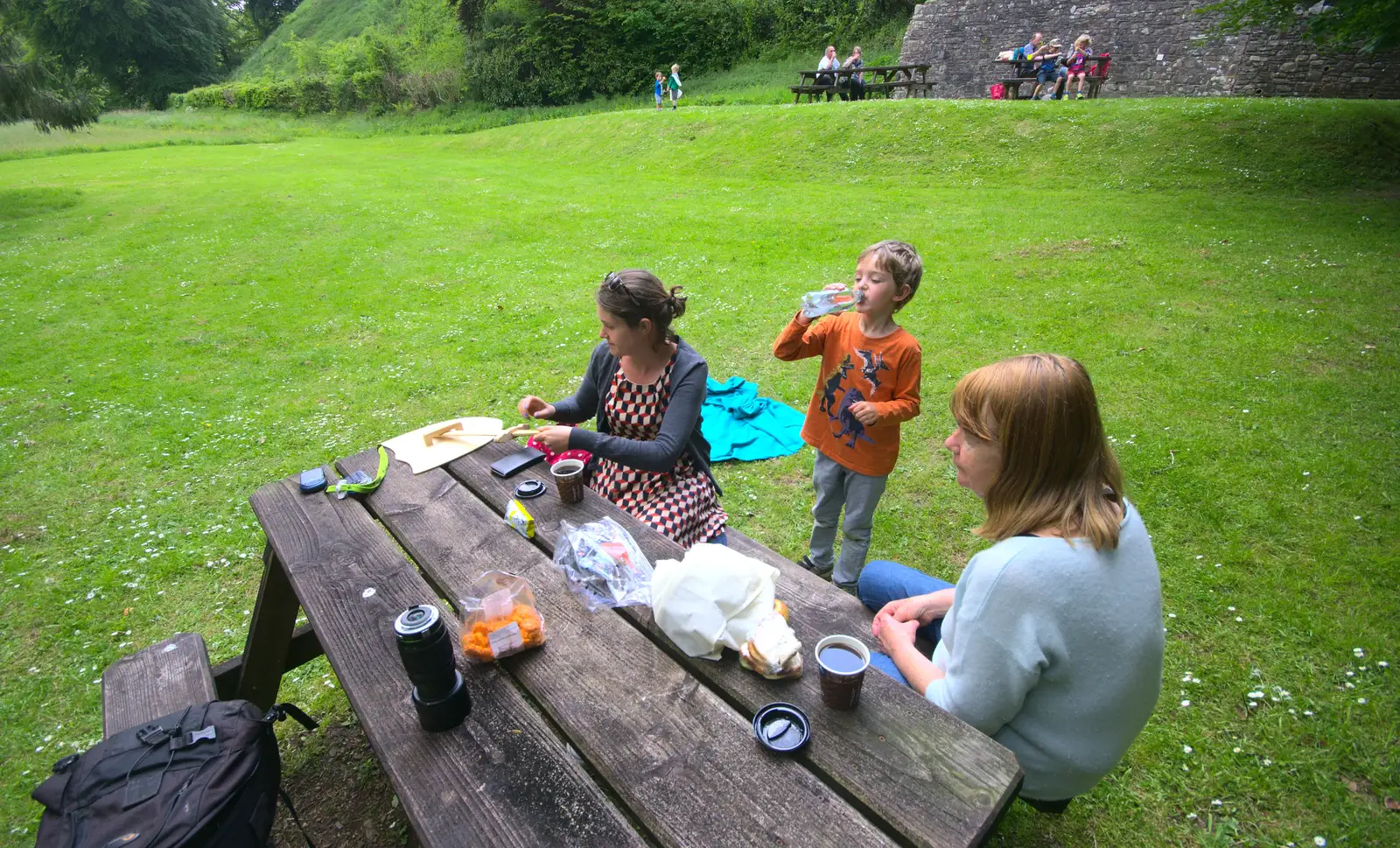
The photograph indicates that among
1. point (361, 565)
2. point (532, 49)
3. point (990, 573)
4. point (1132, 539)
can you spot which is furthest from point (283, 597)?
point (532, 49)

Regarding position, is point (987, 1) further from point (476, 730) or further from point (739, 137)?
point (476, 730)

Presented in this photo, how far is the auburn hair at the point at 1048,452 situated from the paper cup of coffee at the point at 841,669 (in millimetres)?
434

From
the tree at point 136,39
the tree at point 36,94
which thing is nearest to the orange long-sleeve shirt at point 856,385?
the tree at point 36,94

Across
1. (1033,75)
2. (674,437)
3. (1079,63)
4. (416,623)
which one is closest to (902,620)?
(674,437)

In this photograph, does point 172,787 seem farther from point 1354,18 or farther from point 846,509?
point 1354,18

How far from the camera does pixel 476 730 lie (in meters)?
1.62

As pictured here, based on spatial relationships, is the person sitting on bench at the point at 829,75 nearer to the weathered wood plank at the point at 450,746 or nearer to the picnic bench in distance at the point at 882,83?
the picnic bench in distance at the point at 882,83

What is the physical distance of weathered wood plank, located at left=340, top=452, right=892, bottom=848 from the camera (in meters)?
1.36

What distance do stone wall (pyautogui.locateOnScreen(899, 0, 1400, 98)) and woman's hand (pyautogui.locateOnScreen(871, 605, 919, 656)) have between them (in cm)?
2168

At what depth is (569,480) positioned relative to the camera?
2492 mm

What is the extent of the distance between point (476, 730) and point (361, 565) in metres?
0.93

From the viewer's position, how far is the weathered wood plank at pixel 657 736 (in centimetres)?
136

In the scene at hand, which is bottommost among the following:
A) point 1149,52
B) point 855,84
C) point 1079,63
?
point 855,84

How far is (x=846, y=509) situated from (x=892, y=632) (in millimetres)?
1447
